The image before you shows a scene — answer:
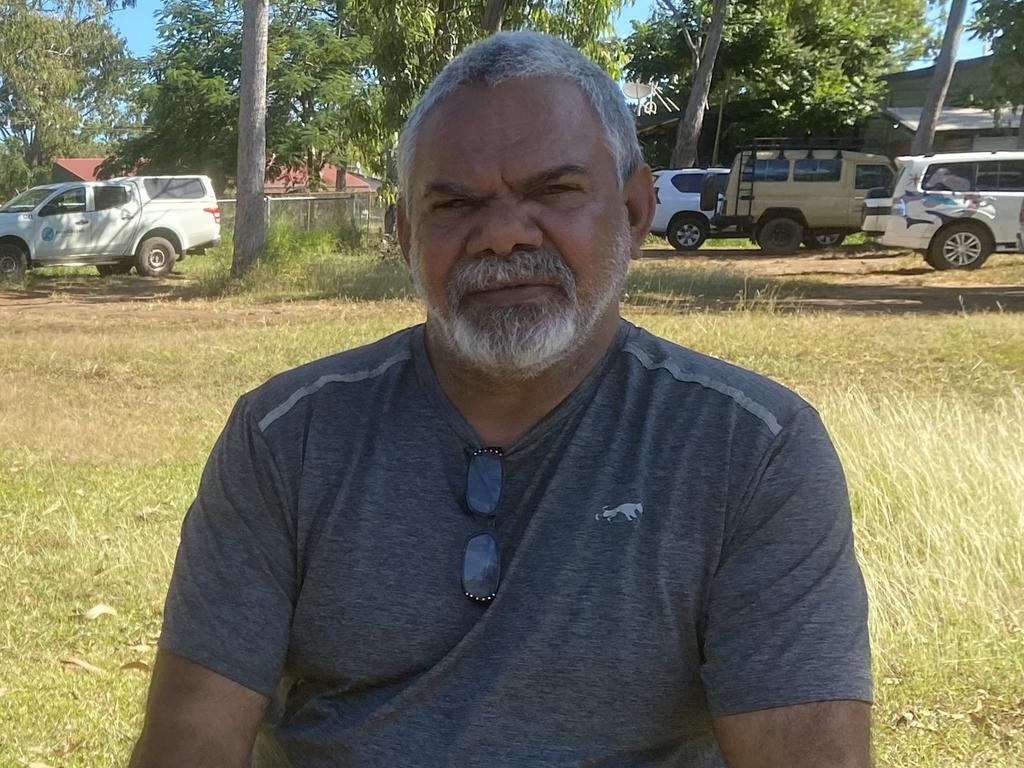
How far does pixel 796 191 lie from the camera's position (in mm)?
23359

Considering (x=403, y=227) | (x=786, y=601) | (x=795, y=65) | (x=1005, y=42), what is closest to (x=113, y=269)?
(x=1005, y=42)

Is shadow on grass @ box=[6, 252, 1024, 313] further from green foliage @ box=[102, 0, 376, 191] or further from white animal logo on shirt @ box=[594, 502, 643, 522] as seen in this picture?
green foliage @ box=[102, 0, 376, 191]

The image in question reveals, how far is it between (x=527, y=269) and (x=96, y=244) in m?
20.1

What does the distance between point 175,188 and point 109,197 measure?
1132mm

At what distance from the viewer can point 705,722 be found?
72.5 inches

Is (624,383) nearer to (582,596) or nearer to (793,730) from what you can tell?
(582,596)

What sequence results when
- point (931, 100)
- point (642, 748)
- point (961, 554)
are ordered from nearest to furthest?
1. point (642, 748)
2. point (961, 554)
3. point (931, 100)

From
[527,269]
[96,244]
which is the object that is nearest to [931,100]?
[96,244]

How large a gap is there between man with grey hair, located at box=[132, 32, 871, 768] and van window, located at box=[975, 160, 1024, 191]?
17335mm

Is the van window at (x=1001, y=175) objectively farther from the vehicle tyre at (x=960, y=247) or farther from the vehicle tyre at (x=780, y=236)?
the vehicle tyre at (x=780, y=236)

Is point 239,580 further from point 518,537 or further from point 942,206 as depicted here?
point 942,206

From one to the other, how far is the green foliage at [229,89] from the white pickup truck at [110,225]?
14.0m

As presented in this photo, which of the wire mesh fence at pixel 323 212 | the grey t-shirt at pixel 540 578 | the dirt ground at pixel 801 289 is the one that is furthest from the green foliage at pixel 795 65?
the grey t-shirt at pixel 540 578

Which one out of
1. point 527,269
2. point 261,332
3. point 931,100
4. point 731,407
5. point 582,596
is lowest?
point 261,332
